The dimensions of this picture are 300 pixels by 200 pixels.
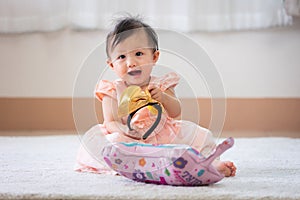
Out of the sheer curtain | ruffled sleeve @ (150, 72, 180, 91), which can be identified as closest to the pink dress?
ruffled sleeve @ (150, 72, 180, 91)

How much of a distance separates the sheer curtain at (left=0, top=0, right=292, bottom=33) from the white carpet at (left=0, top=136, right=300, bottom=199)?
625 mm

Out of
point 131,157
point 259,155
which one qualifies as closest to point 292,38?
point 259,155

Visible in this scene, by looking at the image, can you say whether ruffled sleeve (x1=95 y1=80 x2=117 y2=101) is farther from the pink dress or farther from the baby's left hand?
the baby's left hand

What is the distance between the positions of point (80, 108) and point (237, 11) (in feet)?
3.84

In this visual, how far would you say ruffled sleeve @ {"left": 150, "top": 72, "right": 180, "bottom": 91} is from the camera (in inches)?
41.0

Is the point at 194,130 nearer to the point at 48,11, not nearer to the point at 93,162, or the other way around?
the point at 93,162

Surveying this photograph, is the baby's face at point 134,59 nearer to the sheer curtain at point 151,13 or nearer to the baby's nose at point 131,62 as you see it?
the baby's nose at point 131,62

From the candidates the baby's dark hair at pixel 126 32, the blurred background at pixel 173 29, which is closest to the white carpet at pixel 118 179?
the baby's dark hair at pixel 126 32

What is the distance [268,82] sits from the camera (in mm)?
2107

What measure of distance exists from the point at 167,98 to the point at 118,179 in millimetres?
177

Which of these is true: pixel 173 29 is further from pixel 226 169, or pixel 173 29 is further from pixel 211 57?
pixel 226 169

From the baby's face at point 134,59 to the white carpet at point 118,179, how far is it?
0.19 m

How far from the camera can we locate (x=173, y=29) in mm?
2041

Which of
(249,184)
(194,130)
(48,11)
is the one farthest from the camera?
(48,11)
